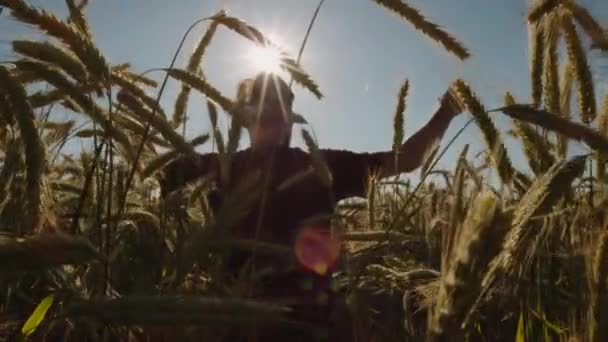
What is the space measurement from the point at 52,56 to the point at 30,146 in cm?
34

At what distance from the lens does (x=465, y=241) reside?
3.52ft

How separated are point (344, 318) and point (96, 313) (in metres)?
1.29

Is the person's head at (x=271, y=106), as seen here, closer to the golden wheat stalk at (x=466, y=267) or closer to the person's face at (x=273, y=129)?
the person's face at (x=273, y=129)

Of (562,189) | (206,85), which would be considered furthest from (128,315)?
(206,85)

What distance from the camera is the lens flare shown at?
2.14 m

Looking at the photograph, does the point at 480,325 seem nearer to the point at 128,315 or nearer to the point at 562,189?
the point at 562,189

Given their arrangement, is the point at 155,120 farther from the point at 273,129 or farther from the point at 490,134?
the point at 490,134

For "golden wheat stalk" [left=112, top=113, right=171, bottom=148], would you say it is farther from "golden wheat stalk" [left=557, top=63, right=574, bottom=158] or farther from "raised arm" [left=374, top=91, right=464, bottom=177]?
"golden wheat stalk" [left=557, top=63, right=574, bottom=158]

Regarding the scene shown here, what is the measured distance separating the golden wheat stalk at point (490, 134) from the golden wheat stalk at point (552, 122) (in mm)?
224

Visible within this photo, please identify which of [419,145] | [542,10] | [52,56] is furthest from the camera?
[419,145]

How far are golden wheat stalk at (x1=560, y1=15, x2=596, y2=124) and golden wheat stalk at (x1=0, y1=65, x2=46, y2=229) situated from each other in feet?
5.80

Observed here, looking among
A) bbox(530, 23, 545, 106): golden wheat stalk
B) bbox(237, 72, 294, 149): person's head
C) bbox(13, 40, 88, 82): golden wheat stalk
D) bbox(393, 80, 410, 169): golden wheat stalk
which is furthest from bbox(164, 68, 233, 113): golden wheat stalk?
bbox(530, 23, 545, 106): golden wheat stalk

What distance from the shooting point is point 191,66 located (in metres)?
2.38

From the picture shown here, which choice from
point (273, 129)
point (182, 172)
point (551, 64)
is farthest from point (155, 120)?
point (551, 64)
